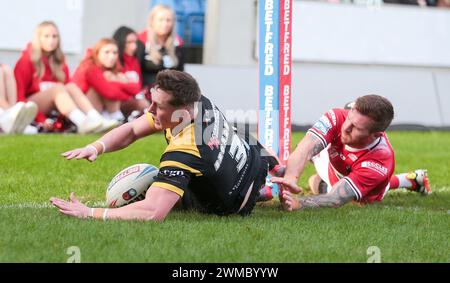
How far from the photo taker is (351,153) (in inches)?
351

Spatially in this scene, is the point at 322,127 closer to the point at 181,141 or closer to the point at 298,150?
the point at 298,150

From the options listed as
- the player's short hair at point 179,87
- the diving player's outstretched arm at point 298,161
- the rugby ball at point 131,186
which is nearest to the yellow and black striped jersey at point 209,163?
the player's short hair at point 179,87

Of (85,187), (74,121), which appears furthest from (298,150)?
(74,121)

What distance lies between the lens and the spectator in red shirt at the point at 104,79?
48.5ft

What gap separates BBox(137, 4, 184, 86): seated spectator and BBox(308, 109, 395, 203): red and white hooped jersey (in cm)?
674

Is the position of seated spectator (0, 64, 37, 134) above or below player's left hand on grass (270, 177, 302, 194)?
below

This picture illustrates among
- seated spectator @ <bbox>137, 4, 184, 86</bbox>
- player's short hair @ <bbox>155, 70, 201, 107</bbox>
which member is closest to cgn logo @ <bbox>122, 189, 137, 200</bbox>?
player's short hair @ <bbox>155, 70, 201, 107</bbox>

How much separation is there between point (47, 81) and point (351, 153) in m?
6.63

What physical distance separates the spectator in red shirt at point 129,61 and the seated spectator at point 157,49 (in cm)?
21

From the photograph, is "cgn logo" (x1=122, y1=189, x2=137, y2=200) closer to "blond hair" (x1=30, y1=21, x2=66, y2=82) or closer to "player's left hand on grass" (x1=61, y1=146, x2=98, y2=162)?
"player's left hand on grass" (x1=61, y1=146, x2=98, y2=162)

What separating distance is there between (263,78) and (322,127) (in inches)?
32.0

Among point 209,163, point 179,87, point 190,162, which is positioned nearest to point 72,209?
point 190,162

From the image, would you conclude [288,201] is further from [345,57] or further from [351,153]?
[345,57]

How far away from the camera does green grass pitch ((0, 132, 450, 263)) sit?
6.27 meters
